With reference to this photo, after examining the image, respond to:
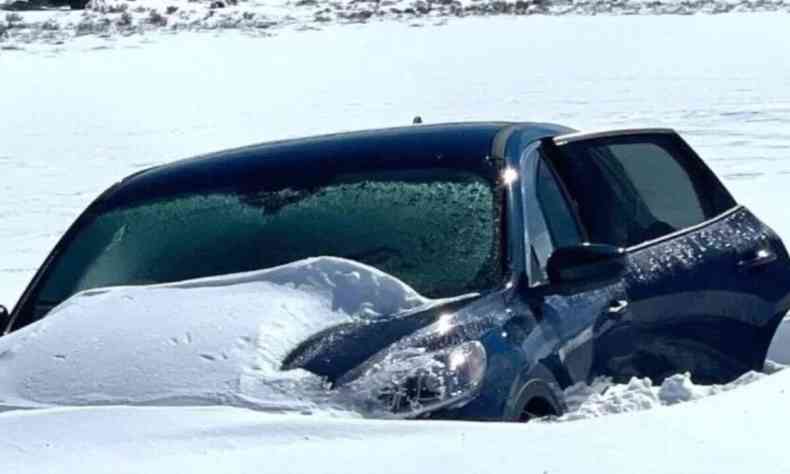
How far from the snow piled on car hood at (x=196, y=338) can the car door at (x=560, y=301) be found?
1.50ft

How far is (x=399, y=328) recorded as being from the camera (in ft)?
14.4

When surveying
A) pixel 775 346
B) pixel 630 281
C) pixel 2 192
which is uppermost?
pixel 630 281

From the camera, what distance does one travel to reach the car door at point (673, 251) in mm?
5430

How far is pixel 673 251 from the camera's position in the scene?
5.65 metres

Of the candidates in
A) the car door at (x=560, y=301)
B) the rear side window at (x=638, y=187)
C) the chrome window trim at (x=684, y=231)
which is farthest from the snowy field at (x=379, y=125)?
the rear side window at (x=638, y=187)

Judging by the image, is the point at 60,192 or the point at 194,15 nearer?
the point at 60,192

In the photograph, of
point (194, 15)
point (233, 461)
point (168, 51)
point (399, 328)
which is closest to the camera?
point (233, 461)

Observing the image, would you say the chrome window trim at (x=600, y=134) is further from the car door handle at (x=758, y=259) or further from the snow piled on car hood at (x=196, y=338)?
the snow piled on car hood at (x=196, y=338)

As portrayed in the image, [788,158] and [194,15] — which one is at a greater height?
[788,158]

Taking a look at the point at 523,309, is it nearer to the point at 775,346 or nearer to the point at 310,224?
the point at 310,224

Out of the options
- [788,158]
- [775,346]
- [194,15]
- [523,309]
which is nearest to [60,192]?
[788,158]

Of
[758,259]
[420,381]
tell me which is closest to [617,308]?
[758,259]

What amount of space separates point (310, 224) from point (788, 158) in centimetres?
1121

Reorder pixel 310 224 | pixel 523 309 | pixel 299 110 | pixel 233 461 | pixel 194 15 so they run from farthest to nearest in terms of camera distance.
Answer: pixel 194 15 → pixel 299 110 → pixel 310 224 → pixel 523 309 → pixel 233 461
